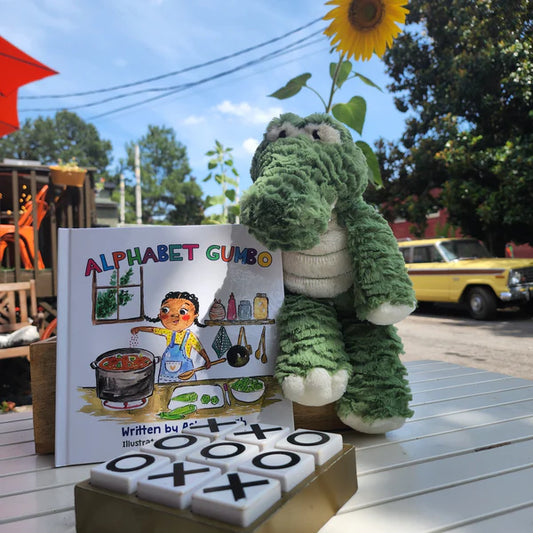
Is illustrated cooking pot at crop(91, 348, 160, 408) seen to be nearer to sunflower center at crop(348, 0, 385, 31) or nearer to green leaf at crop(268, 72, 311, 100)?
green leaf at crop(268, 72, 311, 100)

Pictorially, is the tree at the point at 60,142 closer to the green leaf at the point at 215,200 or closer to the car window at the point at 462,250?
the car window at the point at 462,250

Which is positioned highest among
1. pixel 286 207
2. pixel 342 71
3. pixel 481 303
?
pixel 342 71

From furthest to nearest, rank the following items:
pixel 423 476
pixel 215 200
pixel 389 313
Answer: pixel 215 200 < pixel 389 313 < pixel 423 476

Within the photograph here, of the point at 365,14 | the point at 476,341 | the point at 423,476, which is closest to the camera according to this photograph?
the point at 423,476

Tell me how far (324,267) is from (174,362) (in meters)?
0.39

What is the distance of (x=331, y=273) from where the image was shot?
3.25 ft

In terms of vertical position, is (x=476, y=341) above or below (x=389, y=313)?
below

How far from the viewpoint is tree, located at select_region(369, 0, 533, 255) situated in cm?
677

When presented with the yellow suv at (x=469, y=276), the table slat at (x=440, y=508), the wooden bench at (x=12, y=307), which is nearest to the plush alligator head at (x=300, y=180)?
the table slat at (x=440, y=508)

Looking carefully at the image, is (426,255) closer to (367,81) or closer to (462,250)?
(462,250)

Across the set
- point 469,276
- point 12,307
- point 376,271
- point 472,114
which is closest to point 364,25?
point 376,271

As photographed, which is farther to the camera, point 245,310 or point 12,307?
point 12,307

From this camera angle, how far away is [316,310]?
960 mm

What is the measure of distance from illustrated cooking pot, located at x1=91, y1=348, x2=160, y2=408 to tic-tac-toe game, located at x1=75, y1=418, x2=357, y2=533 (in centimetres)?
25
